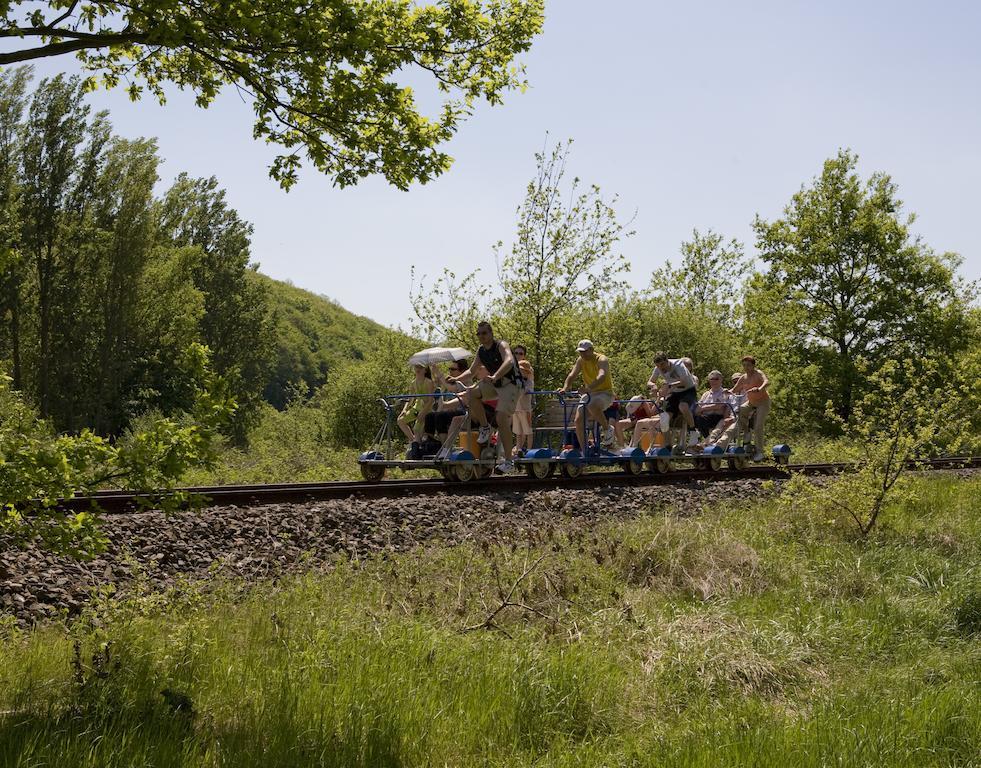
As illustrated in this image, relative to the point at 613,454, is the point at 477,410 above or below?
above

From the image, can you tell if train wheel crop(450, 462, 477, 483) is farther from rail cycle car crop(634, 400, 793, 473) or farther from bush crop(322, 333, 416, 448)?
bush crop(322, 333, 416, 448)

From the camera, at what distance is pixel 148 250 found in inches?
1735

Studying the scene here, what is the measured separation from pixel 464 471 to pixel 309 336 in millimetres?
118522

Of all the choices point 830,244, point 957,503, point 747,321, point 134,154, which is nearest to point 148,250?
point 134,154

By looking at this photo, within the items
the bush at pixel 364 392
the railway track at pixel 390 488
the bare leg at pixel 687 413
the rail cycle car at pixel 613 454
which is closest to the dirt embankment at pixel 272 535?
the railway track at pixel 390 488

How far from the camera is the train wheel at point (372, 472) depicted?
15344 millimetres

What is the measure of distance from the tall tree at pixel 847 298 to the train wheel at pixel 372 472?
28233 millimetres

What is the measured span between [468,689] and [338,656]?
855 millimetres

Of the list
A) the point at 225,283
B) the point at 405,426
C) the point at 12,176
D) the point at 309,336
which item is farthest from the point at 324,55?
the point at 309,336

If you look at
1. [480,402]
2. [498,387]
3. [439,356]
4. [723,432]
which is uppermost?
[439,356]

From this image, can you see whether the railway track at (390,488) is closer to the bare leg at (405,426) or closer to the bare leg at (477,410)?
the bare leg at (477,410)

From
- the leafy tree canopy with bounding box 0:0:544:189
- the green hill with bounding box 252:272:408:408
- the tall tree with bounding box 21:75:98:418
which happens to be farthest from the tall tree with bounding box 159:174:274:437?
the leafy tree canopy with bounding box 0:0:544:189

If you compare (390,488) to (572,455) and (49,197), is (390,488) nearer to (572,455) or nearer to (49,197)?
(572,455)

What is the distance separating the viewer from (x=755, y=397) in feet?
59.0
